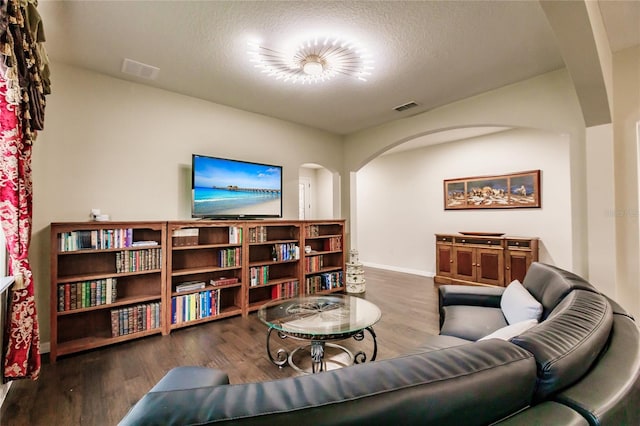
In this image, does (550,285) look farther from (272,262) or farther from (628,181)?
(272,262)

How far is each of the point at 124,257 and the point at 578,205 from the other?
4.59m

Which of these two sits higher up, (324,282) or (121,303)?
(121,303)

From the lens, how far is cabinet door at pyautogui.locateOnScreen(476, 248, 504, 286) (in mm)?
4559

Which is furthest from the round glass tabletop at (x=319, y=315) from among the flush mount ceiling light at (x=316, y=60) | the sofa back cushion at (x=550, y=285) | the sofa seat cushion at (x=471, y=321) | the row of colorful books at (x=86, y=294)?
the flush mount ceiling light at (x=316, y=60)

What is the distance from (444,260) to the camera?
5297 millimetres

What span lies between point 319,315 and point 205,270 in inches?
65.8

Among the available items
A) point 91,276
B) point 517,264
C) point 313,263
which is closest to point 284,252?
point 313,263

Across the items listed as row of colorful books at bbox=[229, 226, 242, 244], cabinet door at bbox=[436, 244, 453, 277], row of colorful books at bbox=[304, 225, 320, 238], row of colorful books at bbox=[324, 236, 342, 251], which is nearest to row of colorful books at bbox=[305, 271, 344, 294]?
row of colorful books at bbox=[324, 236, 342, 251]

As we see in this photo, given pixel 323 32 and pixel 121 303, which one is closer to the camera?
pixel 323 32

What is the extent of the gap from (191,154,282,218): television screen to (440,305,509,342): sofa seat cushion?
2.71 m

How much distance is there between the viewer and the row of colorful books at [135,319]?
2.77 meters

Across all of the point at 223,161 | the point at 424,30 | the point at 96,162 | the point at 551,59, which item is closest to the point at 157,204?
the point at 96,162

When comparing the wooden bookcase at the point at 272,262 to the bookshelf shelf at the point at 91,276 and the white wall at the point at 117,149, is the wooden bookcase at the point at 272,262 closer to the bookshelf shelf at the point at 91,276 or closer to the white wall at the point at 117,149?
the white wall at the point at 117,149

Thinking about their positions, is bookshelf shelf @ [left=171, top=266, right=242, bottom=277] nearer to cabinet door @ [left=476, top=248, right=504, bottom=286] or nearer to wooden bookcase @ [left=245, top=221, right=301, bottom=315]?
wooden bookcase @ [left=245, top=221, right=301, bottom=315]
